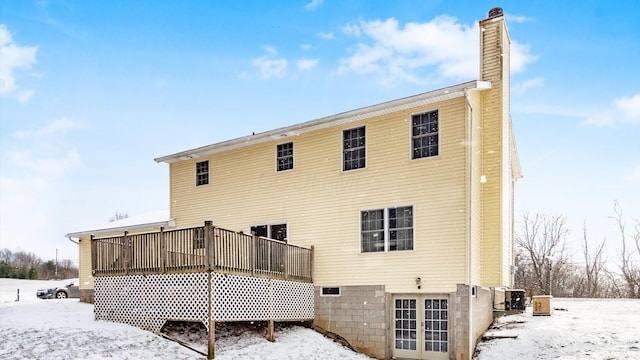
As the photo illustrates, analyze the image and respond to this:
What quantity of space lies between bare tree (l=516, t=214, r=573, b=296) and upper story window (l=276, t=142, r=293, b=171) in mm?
→ 22736

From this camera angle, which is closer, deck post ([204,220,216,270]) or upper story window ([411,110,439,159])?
deck post ([204,220,216,270])

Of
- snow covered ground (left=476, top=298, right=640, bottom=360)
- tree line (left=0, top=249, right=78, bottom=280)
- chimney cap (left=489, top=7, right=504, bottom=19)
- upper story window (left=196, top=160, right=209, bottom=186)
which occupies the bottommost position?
tree line (left=0, top=249, right=78, bottom=280)

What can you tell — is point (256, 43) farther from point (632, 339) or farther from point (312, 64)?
point (632, 339)

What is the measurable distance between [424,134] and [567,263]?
27143mm

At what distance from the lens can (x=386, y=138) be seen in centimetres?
1440

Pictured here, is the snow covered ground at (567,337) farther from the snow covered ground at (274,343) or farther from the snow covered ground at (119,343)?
the snow covered ground at (119,343)

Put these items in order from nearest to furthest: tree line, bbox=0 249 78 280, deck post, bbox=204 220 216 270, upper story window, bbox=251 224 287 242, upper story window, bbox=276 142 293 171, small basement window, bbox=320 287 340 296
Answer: deck post, bbox=204 220 216 270 < small basement window, bbox=320 287 340 296 < upper story window, bbox=251 224 287 242 < upper story window, bbox=276 142 293 171 < tree line, bbox=0 249 78 280

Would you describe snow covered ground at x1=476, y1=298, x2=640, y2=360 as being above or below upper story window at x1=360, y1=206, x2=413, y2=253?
below

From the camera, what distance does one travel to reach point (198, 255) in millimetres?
12148

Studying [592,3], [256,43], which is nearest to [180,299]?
[256,43]

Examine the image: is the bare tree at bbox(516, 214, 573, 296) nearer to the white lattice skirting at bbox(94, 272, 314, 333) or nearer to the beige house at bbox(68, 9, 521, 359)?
the beige house at bbox(68, 9, 521, 359)

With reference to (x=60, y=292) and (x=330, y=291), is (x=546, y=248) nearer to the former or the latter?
(x=330, y=291)

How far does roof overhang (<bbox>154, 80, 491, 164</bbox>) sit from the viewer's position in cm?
1321

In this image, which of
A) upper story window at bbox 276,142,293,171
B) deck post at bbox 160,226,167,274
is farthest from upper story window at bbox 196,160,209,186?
deck post at bbox 160,226,167,274
